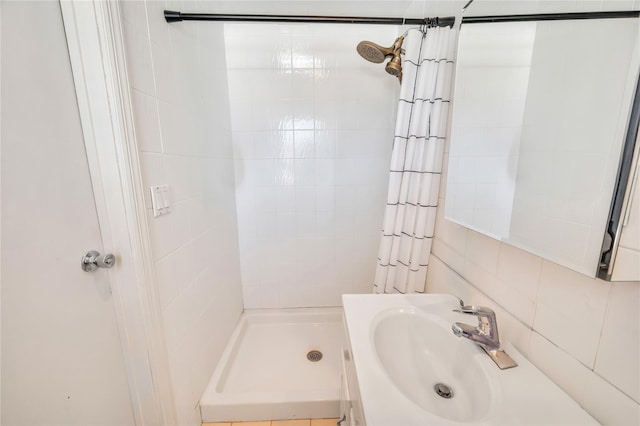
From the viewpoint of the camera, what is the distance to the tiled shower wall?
1537mm

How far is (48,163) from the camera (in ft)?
1.90

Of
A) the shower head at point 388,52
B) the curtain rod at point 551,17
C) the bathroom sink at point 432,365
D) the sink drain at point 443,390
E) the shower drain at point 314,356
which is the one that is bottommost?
the shower drain at point 314,356

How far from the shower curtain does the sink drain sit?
1.72ft

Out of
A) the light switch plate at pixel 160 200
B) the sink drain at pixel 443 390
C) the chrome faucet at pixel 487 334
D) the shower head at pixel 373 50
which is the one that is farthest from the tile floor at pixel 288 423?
the shower head at pixel 373 50

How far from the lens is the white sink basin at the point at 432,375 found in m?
0.49

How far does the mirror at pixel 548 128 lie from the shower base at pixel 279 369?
1061 mm

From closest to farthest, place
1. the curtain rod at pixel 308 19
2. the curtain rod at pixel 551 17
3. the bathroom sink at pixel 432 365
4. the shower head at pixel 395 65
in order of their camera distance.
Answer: the curtain rod at pixel 551 17
the bathroom sink at pixel 432 365
the curtain rod at pixel 308 19
the shower head at pixel 395 65

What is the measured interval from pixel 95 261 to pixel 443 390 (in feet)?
3.64

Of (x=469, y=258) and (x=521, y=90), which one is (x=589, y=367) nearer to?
(x=469, y=258)

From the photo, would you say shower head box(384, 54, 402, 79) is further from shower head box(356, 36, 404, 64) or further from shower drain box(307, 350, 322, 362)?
shower drain box(307, 350, 322, 362)

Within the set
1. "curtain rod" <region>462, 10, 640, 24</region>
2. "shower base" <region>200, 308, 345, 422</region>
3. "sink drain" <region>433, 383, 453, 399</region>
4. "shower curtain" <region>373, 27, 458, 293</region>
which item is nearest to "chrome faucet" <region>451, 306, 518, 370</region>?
"sink drain" <region>433, 383, 453, 399</region>

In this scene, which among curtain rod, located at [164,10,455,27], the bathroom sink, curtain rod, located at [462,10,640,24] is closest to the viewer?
curtain rod, located at [462,10,640,24]

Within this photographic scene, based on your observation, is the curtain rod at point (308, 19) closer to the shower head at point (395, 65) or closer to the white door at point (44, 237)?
the shower head at point (395, 65)

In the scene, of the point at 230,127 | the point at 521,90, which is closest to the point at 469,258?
the point at 521,90
